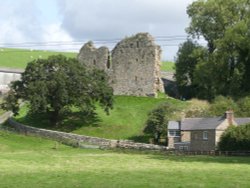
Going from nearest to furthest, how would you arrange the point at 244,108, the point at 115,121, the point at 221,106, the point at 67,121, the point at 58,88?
the point at 58,88, the point at 221,106, the point at 244,108, the point at 115,121, the point at 67,121

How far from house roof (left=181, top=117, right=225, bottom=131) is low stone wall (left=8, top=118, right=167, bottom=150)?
279 inches

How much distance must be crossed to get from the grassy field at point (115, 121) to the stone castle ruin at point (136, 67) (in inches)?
156

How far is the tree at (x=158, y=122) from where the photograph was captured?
234 ft

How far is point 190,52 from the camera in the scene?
88.6 m

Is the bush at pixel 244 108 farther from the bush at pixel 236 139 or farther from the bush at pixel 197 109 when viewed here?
the bush at pixel 236 139

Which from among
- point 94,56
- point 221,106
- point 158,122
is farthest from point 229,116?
point 94,56

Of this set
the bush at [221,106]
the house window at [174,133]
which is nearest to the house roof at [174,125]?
the house window at [174,133]

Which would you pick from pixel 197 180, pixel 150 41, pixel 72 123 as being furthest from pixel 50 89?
pixel 197 180

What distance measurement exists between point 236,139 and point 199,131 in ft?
36.6

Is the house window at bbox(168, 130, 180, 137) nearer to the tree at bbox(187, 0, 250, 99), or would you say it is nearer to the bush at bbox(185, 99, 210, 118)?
the bush at bbox(185, 99, 210, 118)

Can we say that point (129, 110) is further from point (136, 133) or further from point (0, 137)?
point (0, 137)

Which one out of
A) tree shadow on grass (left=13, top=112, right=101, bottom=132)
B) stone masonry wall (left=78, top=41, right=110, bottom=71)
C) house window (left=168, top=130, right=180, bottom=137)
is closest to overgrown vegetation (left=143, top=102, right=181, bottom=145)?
house window (left=168, top=130, right=180, bottom=137)

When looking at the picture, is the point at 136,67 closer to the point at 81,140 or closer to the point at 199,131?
the point at 199,131

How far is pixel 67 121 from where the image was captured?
7838 cm
